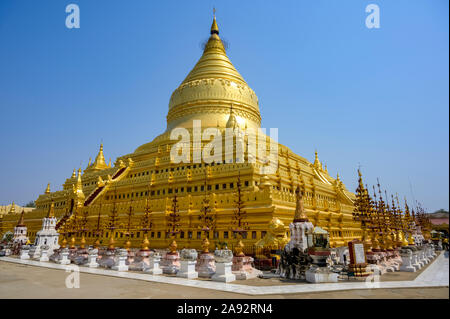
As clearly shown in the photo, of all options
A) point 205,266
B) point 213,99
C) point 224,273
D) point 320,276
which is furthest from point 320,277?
point 213,99

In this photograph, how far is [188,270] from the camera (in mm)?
14625

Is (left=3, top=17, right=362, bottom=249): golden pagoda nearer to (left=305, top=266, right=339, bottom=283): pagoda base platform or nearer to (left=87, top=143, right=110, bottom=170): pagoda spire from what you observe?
(left=87, top=143, right=110, bottom=170): pagoda spire

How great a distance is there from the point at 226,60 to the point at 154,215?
32090 mm

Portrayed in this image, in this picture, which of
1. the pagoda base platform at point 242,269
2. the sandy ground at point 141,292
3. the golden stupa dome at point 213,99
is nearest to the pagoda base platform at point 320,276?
the sandy ground at point 141,292

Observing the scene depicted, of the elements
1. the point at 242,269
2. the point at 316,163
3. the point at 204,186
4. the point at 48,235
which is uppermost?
the point at 316,163

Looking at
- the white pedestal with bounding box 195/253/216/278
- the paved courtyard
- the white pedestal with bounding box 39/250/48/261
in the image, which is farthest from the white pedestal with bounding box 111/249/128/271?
the white pedestal with bounding box 39/250/48/261

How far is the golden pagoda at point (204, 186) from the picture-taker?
23109 millimetres

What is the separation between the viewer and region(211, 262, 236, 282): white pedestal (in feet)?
43.7

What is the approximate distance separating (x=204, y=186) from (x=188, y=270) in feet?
44.1

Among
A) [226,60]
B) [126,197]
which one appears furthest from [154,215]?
[226,60]

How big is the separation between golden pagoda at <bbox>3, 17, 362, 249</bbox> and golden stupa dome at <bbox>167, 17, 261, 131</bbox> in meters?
0.15

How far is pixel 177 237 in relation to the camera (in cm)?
2488

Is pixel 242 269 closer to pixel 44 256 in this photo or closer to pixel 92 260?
pixel 92 260
